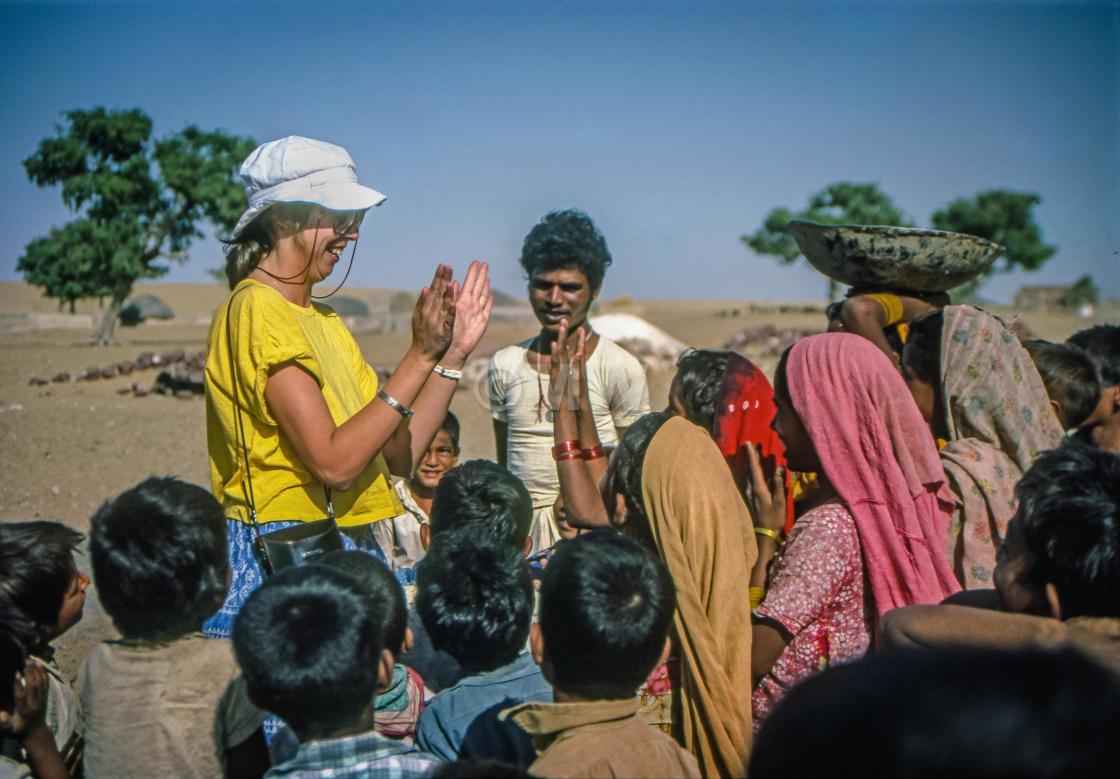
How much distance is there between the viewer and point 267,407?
8.89ft

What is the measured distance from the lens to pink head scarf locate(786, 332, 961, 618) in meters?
2.83

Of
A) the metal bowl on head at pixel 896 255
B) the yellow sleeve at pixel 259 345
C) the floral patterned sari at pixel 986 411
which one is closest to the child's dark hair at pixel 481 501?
the yellow sleeve at pixel 259 345

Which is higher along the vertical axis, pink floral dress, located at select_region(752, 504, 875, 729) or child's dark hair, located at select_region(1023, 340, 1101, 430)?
child's dark hair, located at select_region(1023, 340, 1101, 430)

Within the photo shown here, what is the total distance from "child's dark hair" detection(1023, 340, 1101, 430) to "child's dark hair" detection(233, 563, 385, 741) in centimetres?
320

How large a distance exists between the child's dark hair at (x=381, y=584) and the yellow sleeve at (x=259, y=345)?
427mm

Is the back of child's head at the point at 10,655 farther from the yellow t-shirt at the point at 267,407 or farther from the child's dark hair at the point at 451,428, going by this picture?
the child's dark hair at the point at 451,428

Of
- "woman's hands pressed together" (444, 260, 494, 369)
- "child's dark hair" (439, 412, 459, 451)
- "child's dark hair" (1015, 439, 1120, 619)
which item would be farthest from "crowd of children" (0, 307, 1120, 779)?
"child's dark hair" (439, 412, 459, 451)

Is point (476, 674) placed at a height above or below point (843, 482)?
below

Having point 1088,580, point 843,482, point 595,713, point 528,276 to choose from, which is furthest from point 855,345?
point 528,276

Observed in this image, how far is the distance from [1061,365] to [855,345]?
174 centimetres

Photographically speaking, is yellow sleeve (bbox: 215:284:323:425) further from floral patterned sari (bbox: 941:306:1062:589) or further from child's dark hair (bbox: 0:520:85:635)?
floral patterned sari (bbox: 941:306:1062:589)

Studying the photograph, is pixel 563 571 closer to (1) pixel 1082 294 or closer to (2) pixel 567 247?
(2) pixel 567 247

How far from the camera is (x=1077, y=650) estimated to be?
34.1 inches

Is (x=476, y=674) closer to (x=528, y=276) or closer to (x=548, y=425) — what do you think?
(x=548, y=425)
